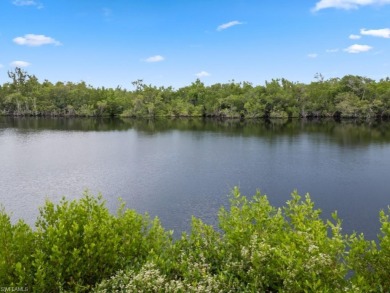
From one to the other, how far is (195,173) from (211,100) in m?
115

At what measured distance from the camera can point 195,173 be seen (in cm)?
4816

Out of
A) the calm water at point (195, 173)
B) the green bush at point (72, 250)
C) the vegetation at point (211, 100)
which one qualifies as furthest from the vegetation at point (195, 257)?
the vegetation at point (211, 100)

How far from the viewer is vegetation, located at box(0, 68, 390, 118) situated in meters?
139

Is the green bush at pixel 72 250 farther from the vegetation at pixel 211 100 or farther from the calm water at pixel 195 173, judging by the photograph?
the vegetation at pixel 211 100

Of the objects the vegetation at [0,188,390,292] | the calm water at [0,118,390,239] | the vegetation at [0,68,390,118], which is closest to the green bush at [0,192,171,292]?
the vegetation at [0,188,390,292]

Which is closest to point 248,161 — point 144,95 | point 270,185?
point 270,185

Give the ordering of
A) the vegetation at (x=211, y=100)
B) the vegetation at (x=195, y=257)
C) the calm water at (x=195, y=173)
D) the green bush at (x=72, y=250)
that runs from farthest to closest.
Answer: the vegetation at (x=211, y=100) → the calm water at (x=195, y=173) → the green bush at (x=72, y=250) → the vegetation at (x=195, y=257)

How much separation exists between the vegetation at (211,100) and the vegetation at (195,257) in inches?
5374

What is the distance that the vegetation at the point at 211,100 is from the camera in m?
→ 139

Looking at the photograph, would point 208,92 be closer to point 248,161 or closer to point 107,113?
point 107,113

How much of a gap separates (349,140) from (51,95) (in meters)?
141

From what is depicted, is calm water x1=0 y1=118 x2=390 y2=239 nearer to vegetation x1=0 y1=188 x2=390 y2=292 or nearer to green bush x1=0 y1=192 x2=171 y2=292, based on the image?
green bush x1=0 y1=192 x2=171 y2=292

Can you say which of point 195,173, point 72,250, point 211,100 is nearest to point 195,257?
point 72,250

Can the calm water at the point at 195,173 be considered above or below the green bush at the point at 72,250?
below
